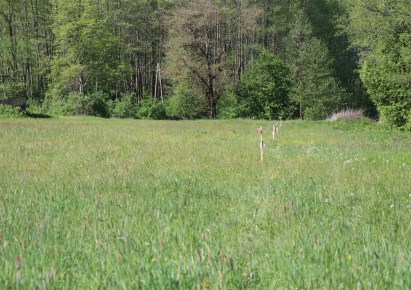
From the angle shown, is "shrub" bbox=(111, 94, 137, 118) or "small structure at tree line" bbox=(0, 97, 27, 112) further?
"shrub" bbox=(111, 94, 137, 118)

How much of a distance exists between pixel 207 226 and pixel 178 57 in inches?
1495

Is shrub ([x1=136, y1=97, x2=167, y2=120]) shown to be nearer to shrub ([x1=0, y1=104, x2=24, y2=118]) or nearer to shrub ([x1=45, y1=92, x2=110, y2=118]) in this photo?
shrub ([x1=45, y1=92, x2=110, y2=118])

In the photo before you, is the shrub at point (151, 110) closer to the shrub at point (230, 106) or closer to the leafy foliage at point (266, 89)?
the shrub at point (230, 106)

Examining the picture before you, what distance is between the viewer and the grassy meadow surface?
2918 millimetres

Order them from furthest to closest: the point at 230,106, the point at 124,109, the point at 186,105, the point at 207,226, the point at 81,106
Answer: the point at 186,105 < the point at 230,106 < the point at 124,109 < the point at 81,106 < the point at 207,226

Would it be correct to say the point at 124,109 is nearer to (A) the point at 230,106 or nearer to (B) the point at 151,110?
(B) the point at 151,110

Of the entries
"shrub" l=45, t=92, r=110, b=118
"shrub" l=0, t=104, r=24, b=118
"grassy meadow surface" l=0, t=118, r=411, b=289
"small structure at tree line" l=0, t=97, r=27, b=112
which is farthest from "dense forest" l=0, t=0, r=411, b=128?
"grassy meadow surface" l=0, t=118, r=411, b=289

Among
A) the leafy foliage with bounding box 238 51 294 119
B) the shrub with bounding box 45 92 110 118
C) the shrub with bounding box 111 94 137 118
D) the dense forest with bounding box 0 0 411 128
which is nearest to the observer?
the shrub with bounding box 45 92 110 118

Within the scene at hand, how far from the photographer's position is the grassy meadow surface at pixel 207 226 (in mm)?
2918

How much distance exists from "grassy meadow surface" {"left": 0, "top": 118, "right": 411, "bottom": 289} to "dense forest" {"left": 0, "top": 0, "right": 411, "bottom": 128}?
1174 inches

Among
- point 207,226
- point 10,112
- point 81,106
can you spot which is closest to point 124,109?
point 81,106

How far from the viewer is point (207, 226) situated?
4.33m

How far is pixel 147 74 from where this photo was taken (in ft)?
207

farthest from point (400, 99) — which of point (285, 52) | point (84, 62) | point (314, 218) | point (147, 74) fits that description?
point (147, 74)
